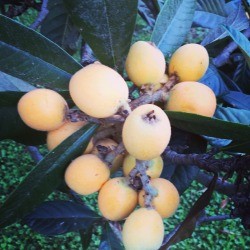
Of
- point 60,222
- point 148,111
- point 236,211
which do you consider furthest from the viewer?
point 60,222

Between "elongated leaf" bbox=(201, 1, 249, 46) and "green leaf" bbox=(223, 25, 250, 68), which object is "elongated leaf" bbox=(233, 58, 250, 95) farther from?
"green leaf" bbox=(223, 25, 250, 68)

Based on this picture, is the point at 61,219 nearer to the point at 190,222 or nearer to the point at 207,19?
the point at 190,222

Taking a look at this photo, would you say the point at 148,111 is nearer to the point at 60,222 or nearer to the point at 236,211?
the point at 236,211

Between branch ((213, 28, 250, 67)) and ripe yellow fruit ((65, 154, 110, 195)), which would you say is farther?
branch ((213, 28, 250, 67))

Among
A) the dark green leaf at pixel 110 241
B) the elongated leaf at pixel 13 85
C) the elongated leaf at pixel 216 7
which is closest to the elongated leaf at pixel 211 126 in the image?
the elongated leaf at pixel 13 85

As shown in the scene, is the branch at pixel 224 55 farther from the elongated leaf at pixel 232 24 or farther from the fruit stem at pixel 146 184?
the fruit stem at pixel 146 184

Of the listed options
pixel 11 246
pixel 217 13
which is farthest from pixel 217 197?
pixel 217 13

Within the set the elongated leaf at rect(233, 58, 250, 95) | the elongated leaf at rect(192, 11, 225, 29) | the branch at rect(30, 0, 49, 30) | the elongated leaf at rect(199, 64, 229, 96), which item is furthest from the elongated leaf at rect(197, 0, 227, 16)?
the branch at rect(30, 0, 49, 30)
